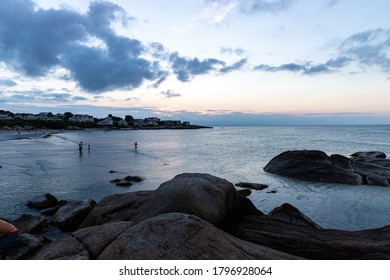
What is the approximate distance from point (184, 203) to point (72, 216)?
5995 millimetres

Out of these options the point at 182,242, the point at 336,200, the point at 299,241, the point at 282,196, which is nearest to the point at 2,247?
the point at 182,242

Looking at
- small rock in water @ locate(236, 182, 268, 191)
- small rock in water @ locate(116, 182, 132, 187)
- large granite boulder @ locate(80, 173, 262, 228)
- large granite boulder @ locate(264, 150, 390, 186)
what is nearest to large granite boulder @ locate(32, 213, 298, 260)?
large granite boulder @ locate(80, 173, 262, 228)

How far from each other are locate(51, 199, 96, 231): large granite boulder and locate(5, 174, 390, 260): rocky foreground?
40 mm

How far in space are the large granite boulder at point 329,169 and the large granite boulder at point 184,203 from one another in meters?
12.2

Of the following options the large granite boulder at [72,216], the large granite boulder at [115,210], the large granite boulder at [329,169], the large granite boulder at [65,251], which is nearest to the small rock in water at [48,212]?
the large granite boulder at [72,216]

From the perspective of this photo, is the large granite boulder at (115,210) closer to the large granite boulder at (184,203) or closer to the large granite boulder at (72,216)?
the large granite boulder at (184,203)

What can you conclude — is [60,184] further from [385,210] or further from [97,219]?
[385,210]

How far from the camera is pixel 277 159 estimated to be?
26500 millimetres

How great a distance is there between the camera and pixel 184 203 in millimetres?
8125

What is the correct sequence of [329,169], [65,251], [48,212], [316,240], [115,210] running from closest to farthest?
[65,251]
[316,240]
[115,210]
[48,212]
[329,169]

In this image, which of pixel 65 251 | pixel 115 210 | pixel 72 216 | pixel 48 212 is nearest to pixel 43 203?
pixel 48 212

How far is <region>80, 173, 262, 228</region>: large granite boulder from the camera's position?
8.23 m

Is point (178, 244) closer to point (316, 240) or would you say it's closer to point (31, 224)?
point (316, 240)

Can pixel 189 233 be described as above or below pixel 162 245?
above
